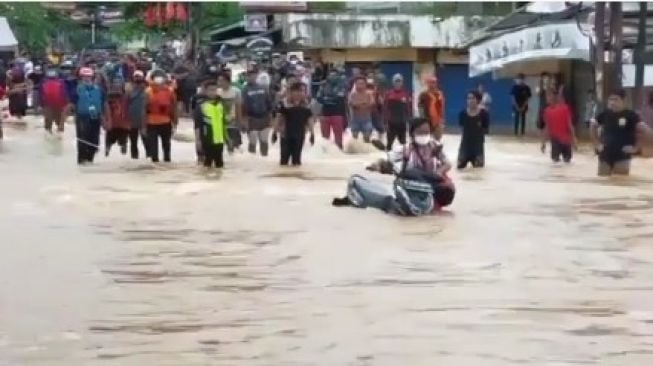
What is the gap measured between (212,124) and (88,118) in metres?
2.36

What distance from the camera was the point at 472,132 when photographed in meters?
22.3

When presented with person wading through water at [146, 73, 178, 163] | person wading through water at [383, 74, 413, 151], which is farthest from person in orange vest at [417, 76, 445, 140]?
person wading through water at [146, 73, 178, 163]

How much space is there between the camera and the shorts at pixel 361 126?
2644 centimetres

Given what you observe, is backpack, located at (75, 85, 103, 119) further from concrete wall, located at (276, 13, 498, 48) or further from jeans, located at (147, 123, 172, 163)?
concrete wall, located at (276, 13, 498, 48)

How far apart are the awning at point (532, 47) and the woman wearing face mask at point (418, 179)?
13.1 metres

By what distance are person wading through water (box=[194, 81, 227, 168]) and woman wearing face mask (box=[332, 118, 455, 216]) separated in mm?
6032

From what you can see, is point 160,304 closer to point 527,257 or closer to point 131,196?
point 527,257

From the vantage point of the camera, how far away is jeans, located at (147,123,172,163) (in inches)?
899

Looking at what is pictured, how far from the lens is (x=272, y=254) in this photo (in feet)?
42.7

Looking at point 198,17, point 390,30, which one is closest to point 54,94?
point 390,30

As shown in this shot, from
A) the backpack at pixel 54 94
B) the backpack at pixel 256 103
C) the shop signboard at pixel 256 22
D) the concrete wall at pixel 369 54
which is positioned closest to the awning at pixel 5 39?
the shop signboard at pixel 256 22

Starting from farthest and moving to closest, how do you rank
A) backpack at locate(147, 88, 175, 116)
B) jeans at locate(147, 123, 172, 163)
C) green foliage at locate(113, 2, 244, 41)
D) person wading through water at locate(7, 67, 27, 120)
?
1. green foliage at locate(113, 2, 244, 41)
2. person wading through water at locate(7, 67, 27, 120)
3. jeans at locate(147, 123, 172, 163)
4. backpack at locate(147, 88, 175, 116)

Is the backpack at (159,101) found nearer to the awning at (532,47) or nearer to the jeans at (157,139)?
the jeans at (157,139)

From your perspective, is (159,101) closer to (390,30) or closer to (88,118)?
(88,118)
